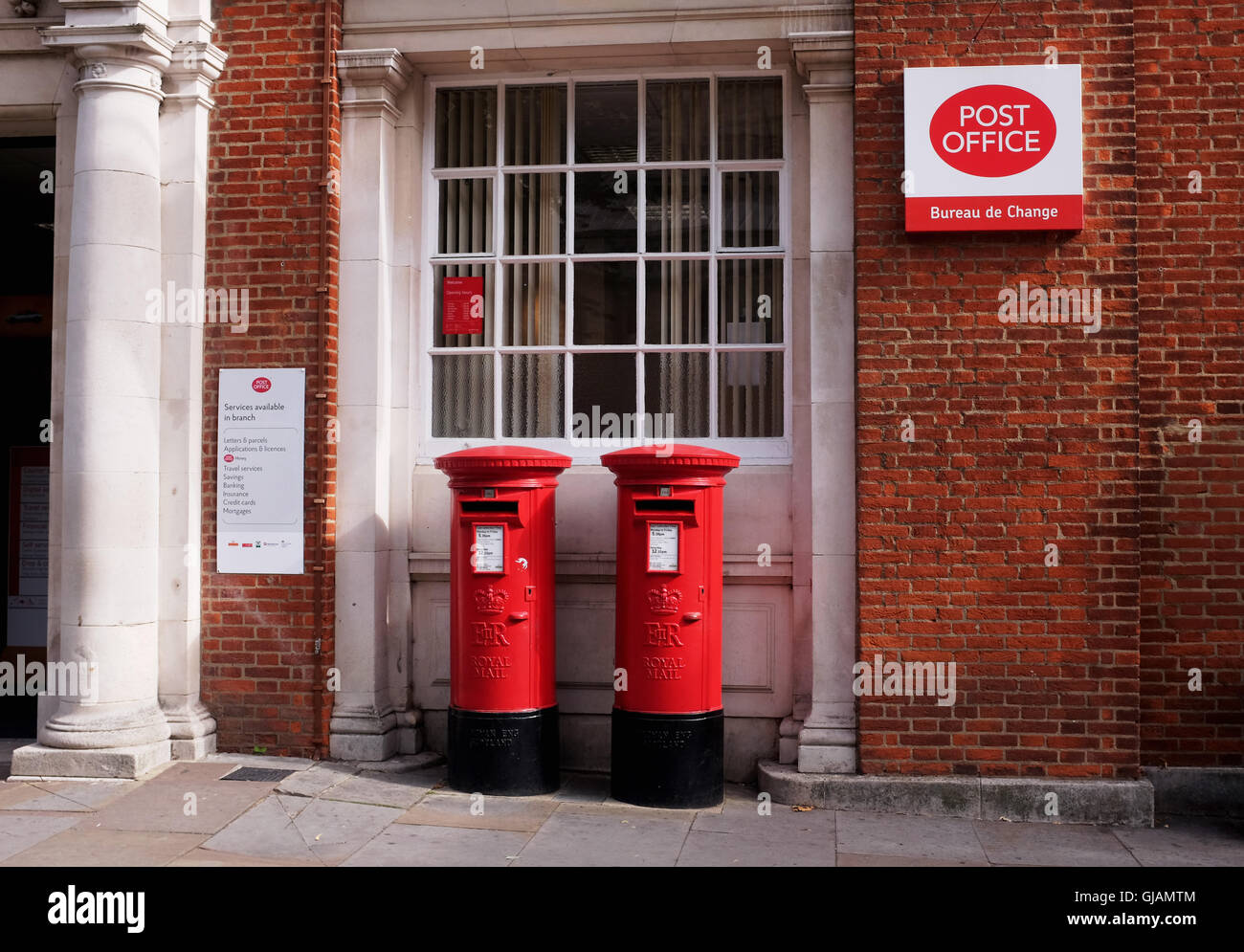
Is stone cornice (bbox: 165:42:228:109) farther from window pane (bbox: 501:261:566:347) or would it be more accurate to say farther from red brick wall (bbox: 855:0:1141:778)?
red brick wall (bbox: 855:0:1141:778)

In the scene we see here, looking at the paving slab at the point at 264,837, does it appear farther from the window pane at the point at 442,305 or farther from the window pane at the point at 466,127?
the window pane at the point at 466,127

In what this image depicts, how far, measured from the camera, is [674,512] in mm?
6223

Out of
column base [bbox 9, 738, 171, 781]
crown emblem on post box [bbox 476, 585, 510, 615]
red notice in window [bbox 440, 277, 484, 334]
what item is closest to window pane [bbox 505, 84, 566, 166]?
red notice in window [bbox 440, 277, 484, 334]

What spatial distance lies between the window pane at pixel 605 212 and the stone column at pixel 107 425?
8.67ft

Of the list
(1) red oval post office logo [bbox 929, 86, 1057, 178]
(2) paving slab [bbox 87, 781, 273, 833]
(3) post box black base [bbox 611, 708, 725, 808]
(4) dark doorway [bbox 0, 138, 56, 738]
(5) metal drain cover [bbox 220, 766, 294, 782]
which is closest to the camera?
(2) paving slab [bbox 87, 781, 273, 833]

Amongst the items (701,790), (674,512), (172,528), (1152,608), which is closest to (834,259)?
(674,512)

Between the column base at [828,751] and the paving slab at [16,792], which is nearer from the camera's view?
the paving slab at [16,792]

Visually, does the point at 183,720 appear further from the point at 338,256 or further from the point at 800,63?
the point at 800,63

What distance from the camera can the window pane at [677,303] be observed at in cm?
728

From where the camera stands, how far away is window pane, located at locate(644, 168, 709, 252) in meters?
7.30

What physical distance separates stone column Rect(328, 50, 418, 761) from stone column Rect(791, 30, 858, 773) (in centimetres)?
257

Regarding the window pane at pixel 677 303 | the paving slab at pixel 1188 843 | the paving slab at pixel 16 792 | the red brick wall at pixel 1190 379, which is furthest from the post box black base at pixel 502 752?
the red brick wall at pixel 1190 379

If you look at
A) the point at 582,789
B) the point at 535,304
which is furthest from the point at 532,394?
the point at 582,789

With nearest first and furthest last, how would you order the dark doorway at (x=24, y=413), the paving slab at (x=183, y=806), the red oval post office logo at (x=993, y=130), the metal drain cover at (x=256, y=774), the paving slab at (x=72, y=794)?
the paving slab at (x=183, y=806)
the paving slab at (x=72, y=794)
the red oval post office logo at (x=993, y=130)
the metal drain cover at (x=256, y=774)
the dark doorway at (x=24, y=413)
